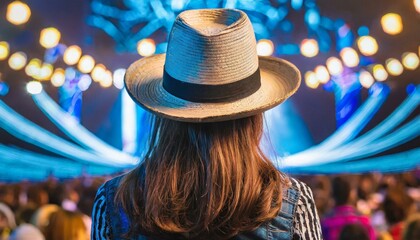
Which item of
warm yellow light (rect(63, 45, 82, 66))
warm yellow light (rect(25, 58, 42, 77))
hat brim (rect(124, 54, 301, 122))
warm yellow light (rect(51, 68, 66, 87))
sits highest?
hat brim (rect(124, 54, 301, 122))

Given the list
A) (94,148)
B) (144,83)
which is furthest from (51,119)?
(144,83)

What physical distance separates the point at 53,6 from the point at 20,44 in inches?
43.5

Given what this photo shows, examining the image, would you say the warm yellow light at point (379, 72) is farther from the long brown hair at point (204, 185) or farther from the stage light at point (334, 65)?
the long brown hair at point (204, 185)

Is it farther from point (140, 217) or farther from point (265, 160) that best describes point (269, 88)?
point (140, 217)

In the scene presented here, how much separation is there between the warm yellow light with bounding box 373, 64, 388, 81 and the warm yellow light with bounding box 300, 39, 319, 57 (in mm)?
1606

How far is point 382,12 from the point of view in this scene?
15.0 meters

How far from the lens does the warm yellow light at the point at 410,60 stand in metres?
15.5

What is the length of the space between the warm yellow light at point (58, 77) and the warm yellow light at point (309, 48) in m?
5.37

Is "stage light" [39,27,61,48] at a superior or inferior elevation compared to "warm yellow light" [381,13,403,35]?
inferior

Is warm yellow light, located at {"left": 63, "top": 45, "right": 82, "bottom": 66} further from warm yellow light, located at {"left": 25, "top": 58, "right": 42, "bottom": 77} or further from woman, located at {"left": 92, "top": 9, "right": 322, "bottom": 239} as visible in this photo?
woman, located at {"left": 92, "top": 9, "right": 322, "bottom": 239}

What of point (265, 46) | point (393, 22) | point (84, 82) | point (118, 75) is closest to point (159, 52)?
point (118, 75)

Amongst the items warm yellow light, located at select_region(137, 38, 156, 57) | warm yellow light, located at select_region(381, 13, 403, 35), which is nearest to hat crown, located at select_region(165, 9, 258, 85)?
warm yellow light, located at select_region(381, 13, 403, 35)

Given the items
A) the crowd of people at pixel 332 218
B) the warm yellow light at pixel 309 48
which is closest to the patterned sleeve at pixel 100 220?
the crowd of people at pixel 332 218

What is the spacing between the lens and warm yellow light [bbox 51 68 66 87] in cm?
1578
